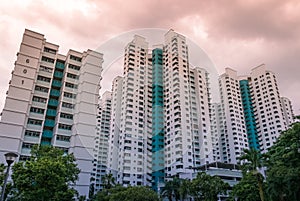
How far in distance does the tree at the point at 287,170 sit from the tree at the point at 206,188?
519 inches

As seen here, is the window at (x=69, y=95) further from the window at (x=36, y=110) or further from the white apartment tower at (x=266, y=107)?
the white apartment tower at (x=266, y=107)

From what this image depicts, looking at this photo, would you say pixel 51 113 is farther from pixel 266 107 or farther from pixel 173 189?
pixel 266 107

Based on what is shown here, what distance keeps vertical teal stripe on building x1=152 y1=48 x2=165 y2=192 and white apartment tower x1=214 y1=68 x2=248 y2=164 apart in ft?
60.9

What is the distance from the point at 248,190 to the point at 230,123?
44.3 m

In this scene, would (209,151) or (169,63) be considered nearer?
(209,151)

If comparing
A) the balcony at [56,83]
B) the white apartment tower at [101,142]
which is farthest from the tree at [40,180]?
the white apartment tower at [101,142]

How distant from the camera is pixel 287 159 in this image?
17547 millimetres

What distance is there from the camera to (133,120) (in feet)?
177

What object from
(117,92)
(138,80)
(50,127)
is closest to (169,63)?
(138,80)

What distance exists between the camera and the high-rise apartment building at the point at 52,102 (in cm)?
2984

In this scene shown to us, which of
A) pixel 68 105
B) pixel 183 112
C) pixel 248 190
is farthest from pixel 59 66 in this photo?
pixel 248 190

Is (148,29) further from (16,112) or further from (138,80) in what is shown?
(138,80)

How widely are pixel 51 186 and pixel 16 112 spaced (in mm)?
18553

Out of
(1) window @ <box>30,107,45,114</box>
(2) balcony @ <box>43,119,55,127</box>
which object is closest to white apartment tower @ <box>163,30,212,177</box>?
(2) balcony @ <box>43,119,55,127</box>
